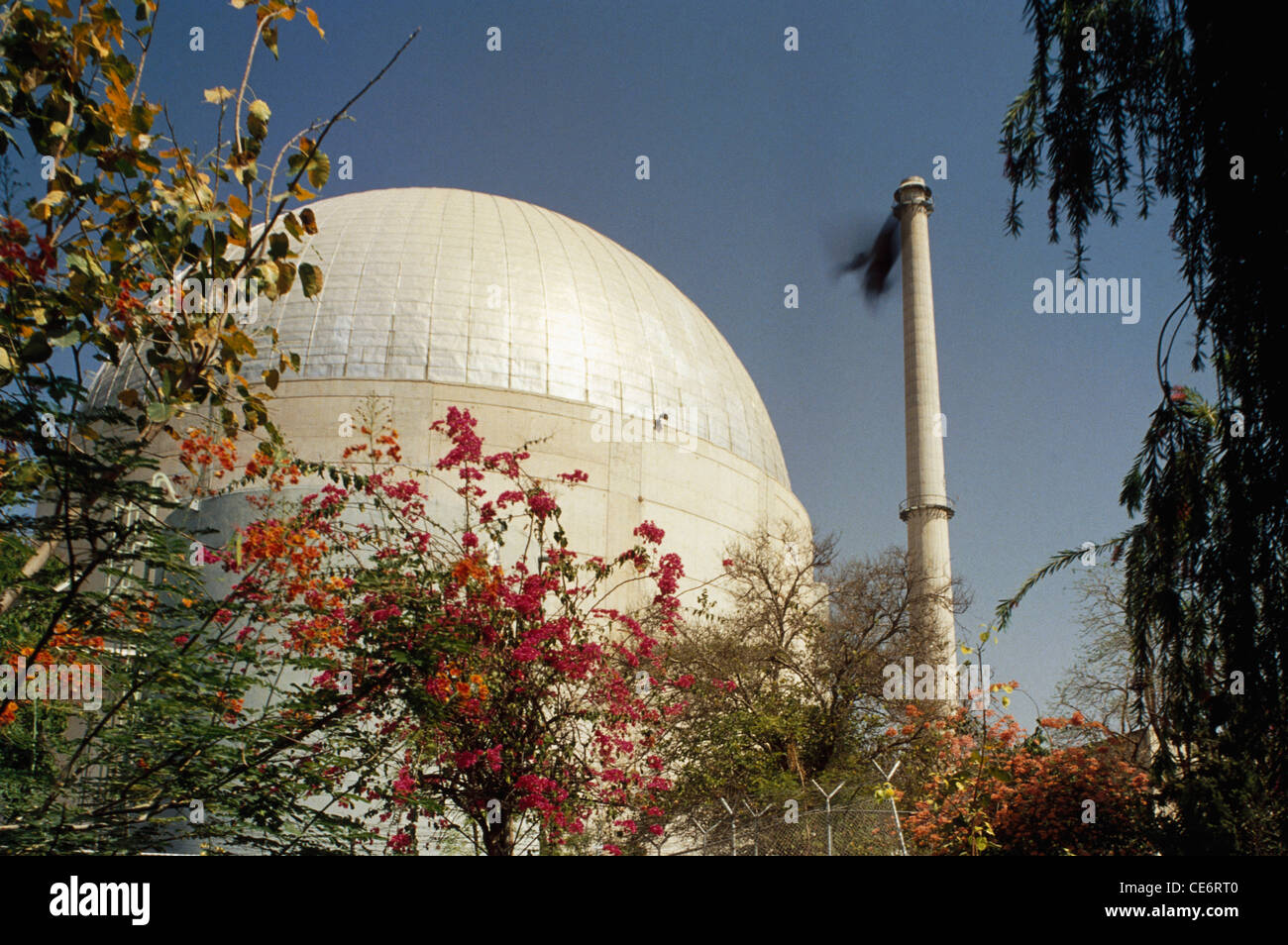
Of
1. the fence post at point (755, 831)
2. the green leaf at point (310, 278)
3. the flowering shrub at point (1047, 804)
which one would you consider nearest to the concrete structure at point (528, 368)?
the fence post at point (755, 831)

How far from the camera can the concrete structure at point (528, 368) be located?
26.2 meters

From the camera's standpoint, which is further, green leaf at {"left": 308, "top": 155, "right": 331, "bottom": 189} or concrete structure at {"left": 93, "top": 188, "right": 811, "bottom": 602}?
concrete structure at {"left": 93, "top": 188, "right": 811, "bottom": 602}

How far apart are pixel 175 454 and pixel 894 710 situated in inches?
723

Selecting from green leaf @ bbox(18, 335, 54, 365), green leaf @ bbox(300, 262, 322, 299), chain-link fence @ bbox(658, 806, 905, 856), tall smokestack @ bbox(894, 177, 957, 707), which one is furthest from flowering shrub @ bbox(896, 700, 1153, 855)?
tall smokestack @ bbox(894, 177, 957, 707)

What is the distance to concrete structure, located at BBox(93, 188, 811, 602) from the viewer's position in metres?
26.2

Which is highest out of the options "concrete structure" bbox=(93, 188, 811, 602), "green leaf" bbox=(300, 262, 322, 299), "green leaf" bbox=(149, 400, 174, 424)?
"concrete structure" bbox=(93, 188, 811, 602)

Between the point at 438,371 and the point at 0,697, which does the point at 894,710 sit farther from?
the point at 0,697

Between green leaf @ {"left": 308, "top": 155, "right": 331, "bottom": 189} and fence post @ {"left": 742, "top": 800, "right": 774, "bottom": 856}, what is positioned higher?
green leaf @ {"left": 308, "top": 155, "right": 331, "bottom": 189}

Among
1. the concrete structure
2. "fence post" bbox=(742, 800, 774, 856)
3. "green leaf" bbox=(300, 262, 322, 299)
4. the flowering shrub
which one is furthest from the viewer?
the concrete structure

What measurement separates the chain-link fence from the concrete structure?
10.9 metres

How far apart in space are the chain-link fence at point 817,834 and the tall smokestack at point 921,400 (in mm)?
16784

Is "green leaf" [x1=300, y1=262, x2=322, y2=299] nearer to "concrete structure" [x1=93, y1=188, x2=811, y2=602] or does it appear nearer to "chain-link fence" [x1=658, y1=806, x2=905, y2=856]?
"chain-link fence" [x1=658, y1=806, x2=905, y2=856]

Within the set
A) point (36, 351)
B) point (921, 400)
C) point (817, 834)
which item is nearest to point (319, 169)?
point (36, 351)
